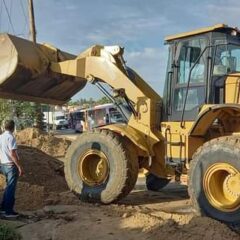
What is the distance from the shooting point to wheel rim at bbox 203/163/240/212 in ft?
28.5

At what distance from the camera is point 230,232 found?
7.75m

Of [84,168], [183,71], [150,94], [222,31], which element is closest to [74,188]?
[84,168]

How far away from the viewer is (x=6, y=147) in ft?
31.9

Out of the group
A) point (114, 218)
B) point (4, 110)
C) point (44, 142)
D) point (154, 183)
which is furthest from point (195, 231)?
point (4, 110)

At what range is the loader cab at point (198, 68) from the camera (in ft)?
33.4

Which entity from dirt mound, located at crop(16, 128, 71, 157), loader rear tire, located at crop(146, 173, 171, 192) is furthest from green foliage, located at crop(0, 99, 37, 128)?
loader rear tire, located at crop(146, 173, 171, 192)

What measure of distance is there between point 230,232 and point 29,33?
18.3 m

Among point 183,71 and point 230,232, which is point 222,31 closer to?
point 183,71

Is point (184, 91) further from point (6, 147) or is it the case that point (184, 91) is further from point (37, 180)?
point (37, 180)

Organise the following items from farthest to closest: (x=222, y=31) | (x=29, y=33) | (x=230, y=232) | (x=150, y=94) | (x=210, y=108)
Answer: (x=29, y=33)
(x=150, y=94)
(x=222, y=31)
(x=210, y=108)
(x=230, y=232)

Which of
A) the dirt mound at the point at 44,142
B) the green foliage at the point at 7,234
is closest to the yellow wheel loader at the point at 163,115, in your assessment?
the green foliage at the point at 7,234

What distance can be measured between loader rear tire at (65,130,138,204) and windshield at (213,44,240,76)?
92.0 inches

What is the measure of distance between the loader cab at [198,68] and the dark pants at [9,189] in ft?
10.5

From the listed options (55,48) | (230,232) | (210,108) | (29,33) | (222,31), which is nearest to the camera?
(230,232)
